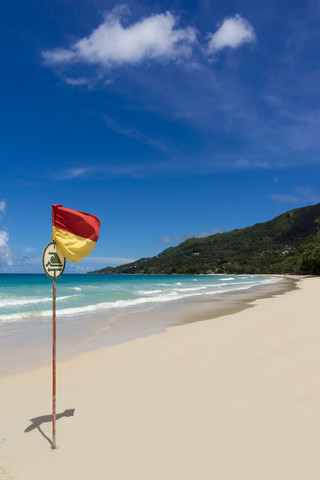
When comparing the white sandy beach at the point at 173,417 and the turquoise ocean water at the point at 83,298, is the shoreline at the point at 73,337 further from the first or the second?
the turquoise ocean water at the point at 83,298

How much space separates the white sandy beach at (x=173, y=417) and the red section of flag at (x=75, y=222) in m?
2.80

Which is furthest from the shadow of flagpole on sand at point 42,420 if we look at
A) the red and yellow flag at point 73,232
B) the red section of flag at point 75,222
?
the red section of flag at point 75,222

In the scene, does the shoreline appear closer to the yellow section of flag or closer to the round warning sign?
the round warning sign

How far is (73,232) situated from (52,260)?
50 cm

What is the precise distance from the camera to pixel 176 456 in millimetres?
3643

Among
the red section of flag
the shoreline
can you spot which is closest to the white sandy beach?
the shoreline

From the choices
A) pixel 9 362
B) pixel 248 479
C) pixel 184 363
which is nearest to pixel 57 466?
pixel 248 479

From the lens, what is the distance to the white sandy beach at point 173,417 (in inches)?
136

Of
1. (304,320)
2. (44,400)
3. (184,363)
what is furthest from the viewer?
(304,320)

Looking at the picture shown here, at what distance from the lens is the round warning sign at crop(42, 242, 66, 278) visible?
440 centimetres

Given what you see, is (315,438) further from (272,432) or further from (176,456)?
(176,456)

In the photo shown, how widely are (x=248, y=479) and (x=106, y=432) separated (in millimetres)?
2073

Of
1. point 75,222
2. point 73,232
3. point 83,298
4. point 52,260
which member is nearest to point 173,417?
point 52,260

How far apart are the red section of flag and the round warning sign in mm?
322
